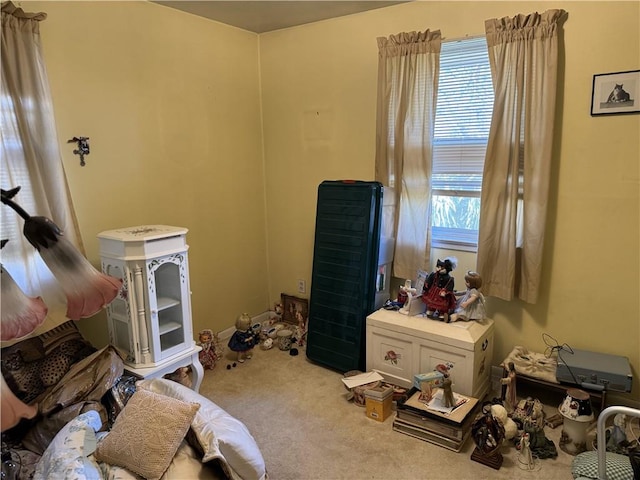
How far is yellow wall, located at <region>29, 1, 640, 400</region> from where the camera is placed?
8.05 feet

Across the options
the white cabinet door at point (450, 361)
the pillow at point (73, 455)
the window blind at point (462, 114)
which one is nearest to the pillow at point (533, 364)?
the white cabinet door at point (450, 361)

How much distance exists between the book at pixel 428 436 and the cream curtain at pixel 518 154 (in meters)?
0.92

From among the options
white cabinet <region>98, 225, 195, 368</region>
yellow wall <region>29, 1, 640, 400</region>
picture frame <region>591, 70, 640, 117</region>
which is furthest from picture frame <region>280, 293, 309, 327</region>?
picture frame <region>591, 70, 640, 117</region>

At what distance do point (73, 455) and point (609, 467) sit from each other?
6.63 ft

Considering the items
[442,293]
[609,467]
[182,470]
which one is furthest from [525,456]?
[182,470]

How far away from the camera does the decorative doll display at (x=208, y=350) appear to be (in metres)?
3.12

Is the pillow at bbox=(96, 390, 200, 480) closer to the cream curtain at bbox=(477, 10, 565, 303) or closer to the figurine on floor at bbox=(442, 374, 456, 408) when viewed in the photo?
the figurine on floor at bbox=(442, 374, 456, 408)

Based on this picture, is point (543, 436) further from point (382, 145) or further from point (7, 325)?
point (7, 325)

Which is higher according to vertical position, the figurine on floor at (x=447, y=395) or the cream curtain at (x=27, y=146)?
the cream curtain at (x=27, y=146)

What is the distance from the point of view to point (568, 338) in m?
2.68

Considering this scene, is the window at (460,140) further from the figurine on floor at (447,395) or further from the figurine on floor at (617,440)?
the figurine on floor at (617,440)

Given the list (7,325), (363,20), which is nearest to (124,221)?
(363,20)

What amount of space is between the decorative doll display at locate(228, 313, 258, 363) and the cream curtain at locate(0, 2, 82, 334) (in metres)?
1.22

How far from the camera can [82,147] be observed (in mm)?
2605
